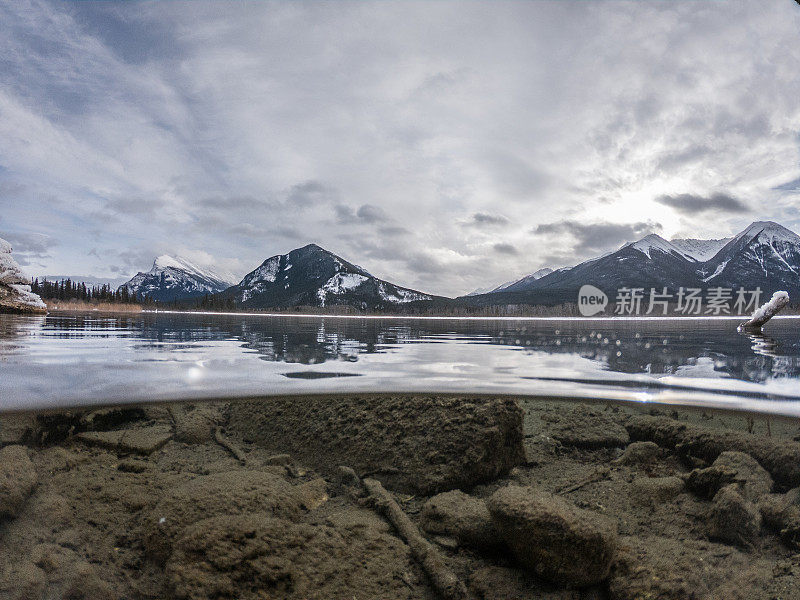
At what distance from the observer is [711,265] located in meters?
7.33

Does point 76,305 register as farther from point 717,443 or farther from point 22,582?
point 717,443

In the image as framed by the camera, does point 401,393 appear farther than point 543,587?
Yes

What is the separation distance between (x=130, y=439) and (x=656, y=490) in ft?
23.4

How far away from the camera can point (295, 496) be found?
4344 mm

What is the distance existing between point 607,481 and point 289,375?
16.2ft

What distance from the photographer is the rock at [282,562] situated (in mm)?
3328

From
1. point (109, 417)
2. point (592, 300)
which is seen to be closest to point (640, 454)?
point (592, 300)

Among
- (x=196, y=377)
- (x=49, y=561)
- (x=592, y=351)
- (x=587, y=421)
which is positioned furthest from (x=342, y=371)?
(x=592, y=351)

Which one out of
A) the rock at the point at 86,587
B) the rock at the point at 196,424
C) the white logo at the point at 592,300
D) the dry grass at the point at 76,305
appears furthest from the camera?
the white logo at the point at 592,300

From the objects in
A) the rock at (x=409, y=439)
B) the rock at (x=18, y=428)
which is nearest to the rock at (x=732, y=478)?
the rock at (x=409, y=439)

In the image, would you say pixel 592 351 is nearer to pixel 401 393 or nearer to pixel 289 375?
pixel 401 393

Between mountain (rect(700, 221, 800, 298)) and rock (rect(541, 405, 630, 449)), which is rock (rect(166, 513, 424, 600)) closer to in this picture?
rock (rect(541, 405, 630, 449))

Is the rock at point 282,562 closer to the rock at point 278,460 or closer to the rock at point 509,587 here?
the rock at point 509,587

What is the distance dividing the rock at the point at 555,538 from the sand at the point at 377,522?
0.6 inches
